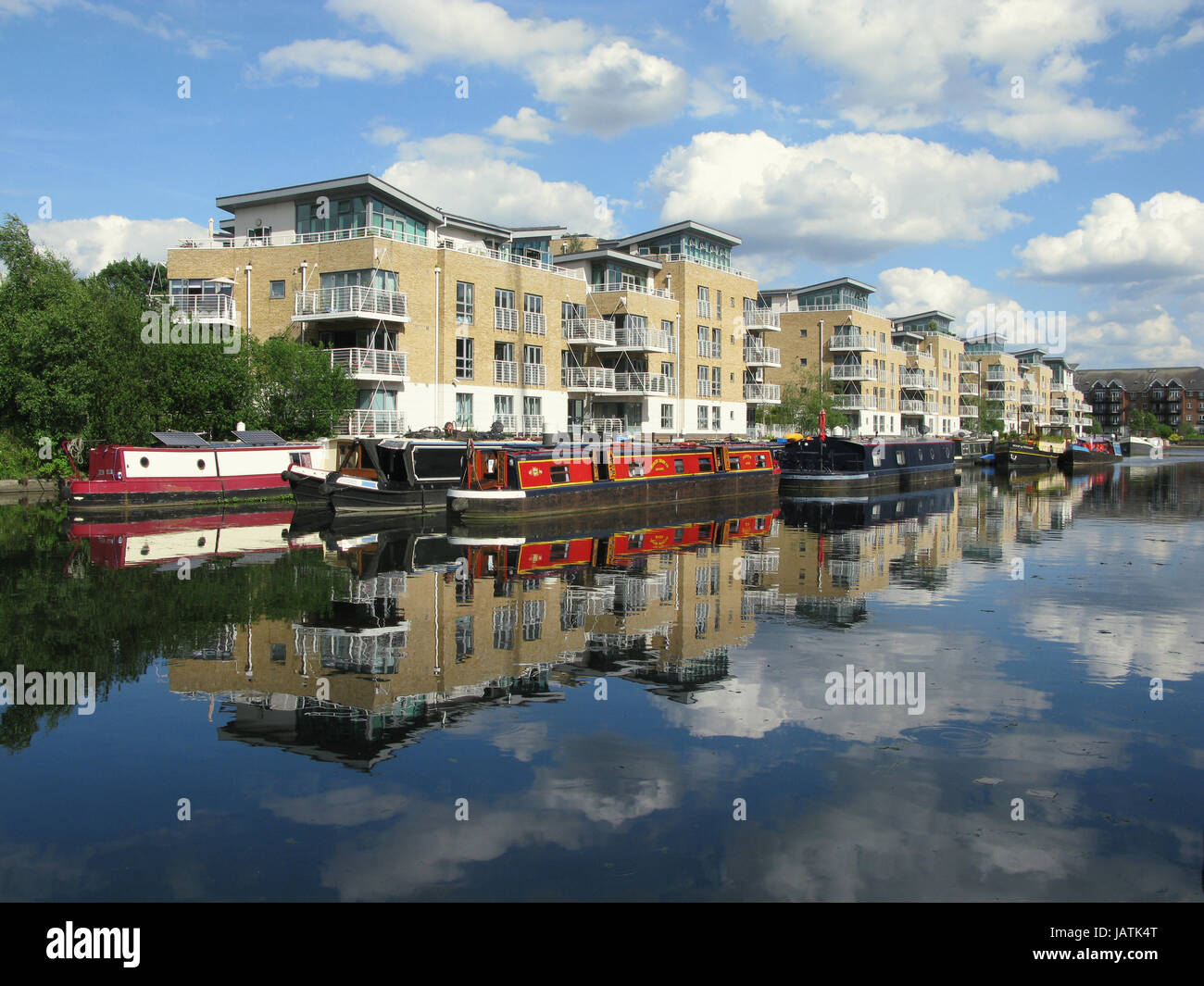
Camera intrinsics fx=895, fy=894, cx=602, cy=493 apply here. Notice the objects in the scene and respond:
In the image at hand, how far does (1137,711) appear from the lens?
9.52 metres

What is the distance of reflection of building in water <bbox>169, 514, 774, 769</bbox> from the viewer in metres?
9.33

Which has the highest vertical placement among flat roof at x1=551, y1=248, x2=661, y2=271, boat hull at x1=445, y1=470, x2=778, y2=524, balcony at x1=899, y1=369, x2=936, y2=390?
flat roof at x1=551, y1=248, x2=661, y2=271

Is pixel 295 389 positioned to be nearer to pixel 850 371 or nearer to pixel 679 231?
pixel 679 231

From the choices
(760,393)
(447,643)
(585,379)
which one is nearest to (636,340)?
(585,379)

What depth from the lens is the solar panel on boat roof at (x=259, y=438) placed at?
3331cm

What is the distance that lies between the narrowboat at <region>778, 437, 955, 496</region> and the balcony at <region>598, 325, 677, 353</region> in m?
9.36

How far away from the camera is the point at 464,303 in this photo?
40000 mm

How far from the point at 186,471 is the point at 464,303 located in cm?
1430

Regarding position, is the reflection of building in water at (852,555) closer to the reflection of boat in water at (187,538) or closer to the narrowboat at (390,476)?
the narrowboat at (390,476)

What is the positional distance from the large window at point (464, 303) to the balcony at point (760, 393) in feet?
83.0

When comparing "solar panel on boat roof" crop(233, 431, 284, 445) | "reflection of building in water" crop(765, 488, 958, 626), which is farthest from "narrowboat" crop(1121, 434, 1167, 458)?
"solar panel on boat roof" crop(233, 431, 284, 445)

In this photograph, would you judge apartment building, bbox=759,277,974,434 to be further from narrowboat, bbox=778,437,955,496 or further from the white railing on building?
narrowboat, bbox=778,437,955,496
